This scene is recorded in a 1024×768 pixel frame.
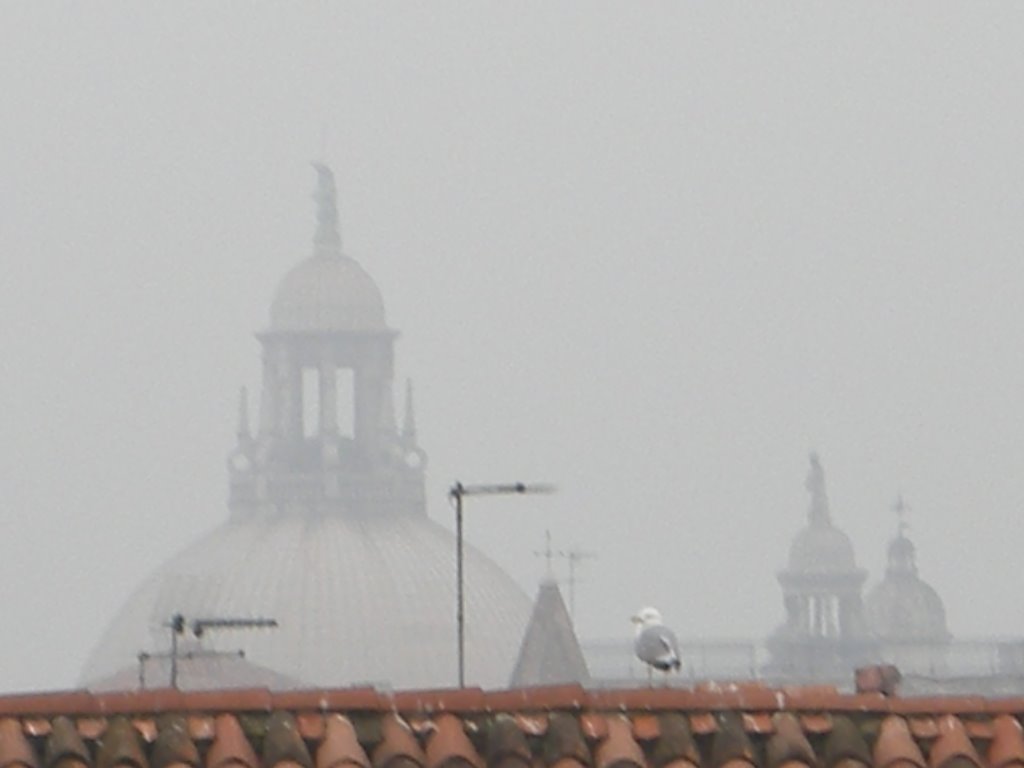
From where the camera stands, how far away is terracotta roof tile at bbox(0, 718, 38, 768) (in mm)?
25344

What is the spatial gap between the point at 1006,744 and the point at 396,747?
2.49 metres

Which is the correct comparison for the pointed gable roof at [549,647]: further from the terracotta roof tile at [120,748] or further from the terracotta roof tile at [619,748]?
the terracotta roof tile at [120,748]

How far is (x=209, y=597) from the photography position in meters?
195

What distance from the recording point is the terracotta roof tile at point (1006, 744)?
25953 mm

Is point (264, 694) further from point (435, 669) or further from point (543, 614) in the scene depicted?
point (435, 669)

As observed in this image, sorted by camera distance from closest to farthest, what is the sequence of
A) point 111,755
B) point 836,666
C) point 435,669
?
1. point 111,755
2. point 836,666
3. point 435,669

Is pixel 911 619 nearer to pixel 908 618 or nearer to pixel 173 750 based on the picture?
pixel 908 618

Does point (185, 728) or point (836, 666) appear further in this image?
point (836, 666)

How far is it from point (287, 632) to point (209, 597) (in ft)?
12.1

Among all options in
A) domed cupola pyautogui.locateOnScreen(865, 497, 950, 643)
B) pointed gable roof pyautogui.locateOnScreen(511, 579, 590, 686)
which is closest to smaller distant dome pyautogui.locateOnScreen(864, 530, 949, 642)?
domed cupola pyautogui.locateOnScreen(865, 497, 950, 643)

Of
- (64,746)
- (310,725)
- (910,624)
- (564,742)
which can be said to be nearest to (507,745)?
(564,742)

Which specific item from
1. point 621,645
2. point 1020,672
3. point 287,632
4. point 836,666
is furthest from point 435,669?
point 1020,672

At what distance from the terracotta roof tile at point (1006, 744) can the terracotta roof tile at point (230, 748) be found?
9.73ft

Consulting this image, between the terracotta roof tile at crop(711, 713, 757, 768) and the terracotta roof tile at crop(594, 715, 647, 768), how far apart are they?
0.30 meters
